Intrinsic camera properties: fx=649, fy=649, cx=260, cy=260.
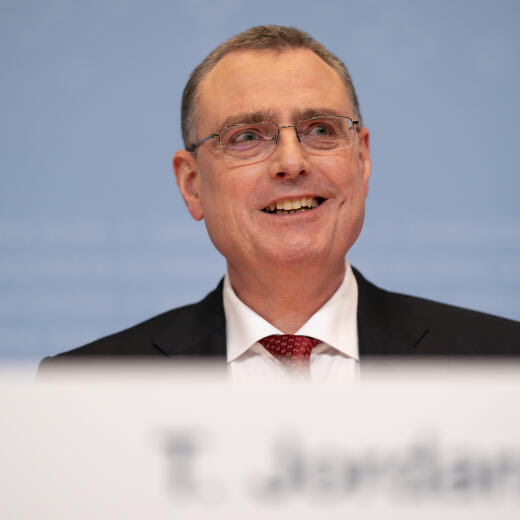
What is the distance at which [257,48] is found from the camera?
170 centimetres

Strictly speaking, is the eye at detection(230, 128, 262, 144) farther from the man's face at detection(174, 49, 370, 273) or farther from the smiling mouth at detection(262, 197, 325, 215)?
the smiling mouth at detection(262, 197, 325, 215)

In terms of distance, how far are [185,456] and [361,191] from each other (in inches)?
50.0

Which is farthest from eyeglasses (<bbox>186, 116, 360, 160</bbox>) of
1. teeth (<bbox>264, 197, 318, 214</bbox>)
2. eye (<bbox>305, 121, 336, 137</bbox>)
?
teeth (<bbox>264, 197, 318, 214</bbox>)

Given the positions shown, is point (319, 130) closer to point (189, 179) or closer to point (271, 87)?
point (271, 87)

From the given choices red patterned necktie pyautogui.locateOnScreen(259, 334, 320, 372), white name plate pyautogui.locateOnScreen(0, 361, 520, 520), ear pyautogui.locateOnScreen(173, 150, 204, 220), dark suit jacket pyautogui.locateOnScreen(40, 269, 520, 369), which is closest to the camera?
white name plate pyautogui.locateOnScreen(0, 361, 520, 520)

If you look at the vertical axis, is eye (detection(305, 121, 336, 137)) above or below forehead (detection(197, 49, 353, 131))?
below

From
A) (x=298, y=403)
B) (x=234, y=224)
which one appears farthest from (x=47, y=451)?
(x=234, y=224)

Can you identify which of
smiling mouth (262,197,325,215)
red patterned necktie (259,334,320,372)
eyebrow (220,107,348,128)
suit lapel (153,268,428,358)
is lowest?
red patterned necktie (259,334,320,372)

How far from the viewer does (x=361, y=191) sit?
172 centimetres

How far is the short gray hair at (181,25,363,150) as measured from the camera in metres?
1.71

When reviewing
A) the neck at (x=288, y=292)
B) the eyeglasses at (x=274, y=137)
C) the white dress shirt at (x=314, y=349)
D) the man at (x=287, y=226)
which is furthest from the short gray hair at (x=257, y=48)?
the white dress shirt at (x=314, y=349)

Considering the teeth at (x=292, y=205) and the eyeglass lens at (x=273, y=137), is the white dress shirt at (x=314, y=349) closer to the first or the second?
the teeth at (x=292, y=205)

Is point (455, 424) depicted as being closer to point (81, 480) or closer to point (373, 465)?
point (373, 465)

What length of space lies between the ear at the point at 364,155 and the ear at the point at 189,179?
1.52 feet
